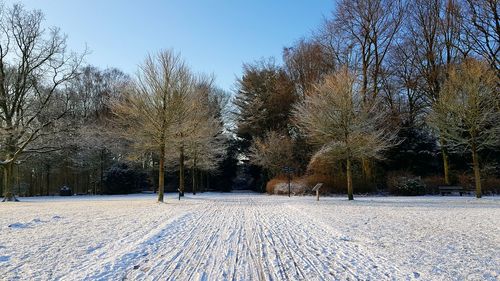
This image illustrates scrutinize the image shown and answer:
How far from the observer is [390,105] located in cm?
3131

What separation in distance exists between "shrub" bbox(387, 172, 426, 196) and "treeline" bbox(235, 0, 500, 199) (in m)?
0.08

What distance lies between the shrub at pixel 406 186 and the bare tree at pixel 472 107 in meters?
4.42

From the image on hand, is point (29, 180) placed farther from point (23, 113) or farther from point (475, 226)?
point (475, 226)

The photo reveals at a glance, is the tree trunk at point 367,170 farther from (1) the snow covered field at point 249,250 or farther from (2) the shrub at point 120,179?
(2) the shrub at point 120,179

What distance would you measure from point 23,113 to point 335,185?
2332 centimetres

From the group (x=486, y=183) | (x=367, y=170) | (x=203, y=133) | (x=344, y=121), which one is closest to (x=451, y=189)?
(x=486, y=183)

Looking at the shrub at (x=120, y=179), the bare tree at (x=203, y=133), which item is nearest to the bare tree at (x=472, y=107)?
the bare tree at (x=203, y=133)

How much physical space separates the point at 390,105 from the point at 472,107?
40.3 ft

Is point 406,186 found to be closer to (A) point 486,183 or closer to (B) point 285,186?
(A) point 486,183

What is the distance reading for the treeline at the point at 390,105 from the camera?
19750mm

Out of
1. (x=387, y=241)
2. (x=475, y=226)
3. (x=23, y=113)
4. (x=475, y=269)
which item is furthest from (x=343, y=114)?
(x=23, y=113)

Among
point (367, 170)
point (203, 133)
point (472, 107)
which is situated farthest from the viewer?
point (367, 170)

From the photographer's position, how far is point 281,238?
7.48m

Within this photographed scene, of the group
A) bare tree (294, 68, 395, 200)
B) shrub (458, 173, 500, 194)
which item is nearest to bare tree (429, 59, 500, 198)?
bare tree (294, 68, 395, 200)
